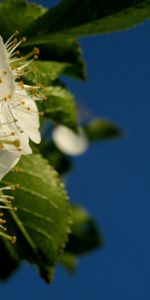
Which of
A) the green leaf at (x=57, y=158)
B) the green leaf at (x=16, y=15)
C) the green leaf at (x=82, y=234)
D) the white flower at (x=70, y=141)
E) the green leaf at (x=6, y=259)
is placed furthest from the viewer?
the white flower at (x=70, y=141)

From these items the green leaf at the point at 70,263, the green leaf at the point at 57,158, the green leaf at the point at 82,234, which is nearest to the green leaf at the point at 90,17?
the green leaf at the point at 57,158

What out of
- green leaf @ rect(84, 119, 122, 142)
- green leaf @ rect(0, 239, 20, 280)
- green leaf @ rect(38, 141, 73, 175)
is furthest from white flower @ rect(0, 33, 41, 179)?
green leaf @ rect(84, 119, 122, 142)

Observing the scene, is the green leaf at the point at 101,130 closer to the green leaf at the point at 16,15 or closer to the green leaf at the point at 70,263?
the green leaf at the point at 70,263

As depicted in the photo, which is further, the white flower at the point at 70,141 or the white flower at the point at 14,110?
the white flower at the point at 70,141

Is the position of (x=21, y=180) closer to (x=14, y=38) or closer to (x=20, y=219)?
(x=20, y=219)

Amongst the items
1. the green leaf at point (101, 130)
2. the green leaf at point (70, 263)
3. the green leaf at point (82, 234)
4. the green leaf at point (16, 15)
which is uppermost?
the green leaf at point (16, 15)

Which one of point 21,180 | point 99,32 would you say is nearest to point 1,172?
point 21,180
